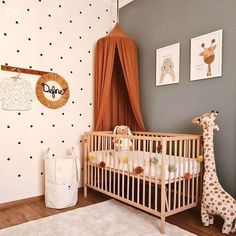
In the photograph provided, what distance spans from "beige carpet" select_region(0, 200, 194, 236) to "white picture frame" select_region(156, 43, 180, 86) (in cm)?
147

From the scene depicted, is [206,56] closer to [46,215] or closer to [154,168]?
[154,168]

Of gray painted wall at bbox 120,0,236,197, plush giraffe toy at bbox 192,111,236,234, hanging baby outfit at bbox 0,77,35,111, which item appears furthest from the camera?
hanging baby outfit at bbox 0,77,35,111

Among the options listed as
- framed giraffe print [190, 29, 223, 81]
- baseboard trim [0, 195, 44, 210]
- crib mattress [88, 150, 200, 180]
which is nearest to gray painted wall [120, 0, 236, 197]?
framed giraffe print [190, 29, 223, 81]

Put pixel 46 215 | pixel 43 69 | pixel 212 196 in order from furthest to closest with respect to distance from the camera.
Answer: pixel 43 69 < pixel 46 215 < pixel 212 196

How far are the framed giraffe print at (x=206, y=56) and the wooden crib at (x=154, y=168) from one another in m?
0.65

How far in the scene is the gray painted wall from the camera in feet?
6.97

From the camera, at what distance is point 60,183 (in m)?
2.35

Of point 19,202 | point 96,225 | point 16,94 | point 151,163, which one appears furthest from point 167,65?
point 19,202

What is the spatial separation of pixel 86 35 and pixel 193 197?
2.27 metres

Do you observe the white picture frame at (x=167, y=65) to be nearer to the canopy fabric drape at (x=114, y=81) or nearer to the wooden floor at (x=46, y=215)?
the canopy fabric drape at (x=114, y=81)

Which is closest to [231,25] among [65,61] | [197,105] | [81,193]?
[197,105]

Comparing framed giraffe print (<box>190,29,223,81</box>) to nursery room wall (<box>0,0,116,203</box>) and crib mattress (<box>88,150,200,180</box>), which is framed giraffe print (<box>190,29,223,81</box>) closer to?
crib mattress (<box>88,150,200,180</box>)

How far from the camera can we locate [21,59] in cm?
246

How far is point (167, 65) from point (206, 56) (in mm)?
491
